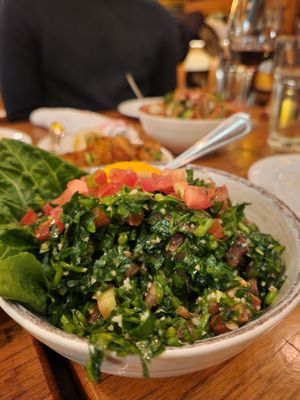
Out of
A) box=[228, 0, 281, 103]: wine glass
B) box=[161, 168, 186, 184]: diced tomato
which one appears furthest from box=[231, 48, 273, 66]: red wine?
box=[161, 168, 186, 184]: diced tomato

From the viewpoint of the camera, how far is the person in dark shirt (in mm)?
3014

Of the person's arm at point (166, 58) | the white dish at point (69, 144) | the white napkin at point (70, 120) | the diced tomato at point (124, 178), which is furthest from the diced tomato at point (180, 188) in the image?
the person's arm at point (166, 58)

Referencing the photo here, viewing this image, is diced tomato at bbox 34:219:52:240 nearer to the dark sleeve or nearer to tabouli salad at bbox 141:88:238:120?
tabouli salad at bbox 141:88:238:120

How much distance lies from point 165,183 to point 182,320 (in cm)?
30

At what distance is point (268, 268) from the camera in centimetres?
75

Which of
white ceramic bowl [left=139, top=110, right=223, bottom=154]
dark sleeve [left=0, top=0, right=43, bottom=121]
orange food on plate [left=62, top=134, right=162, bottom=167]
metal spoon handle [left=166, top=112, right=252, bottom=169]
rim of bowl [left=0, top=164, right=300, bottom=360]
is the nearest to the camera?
rim of bowl [left=0, top=164, right=300, bottom=360]

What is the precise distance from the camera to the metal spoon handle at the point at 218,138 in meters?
1.06

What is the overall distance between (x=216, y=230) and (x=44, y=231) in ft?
1.14

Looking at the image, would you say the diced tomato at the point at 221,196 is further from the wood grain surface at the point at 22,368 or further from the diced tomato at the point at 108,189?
the wood grain surface at the point at 22,368

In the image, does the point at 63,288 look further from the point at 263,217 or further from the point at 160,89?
the point at 160,89

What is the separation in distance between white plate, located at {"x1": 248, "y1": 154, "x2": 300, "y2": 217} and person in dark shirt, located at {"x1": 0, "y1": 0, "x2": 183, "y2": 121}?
82.6 inches

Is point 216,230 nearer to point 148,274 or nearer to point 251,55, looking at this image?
point 148,274

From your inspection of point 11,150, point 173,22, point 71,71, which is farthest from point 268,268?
point 173,22

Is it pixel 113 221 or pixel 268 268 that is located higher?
pixel 113 221
